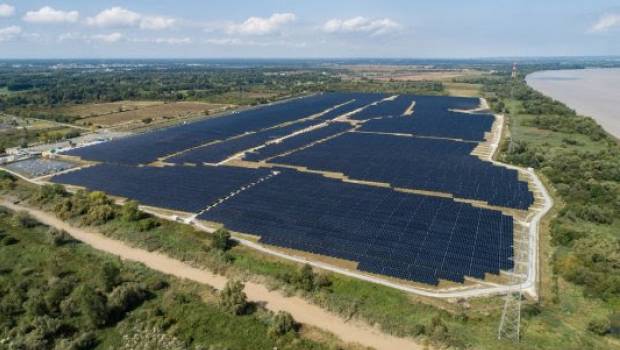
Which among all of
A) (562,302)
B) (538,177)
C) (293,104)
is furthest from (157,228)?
(293,104)

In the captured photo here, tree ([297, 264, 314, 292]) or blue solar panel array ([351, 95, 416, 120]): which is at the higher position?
blue solar panel array ([351, 95, 416, 120])

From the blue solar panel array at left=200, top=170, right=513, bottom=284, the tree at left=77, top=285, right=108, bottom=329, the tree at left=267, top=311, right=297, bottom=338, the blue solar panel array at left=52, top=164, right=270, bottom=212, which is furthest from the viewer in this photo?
the blue solar panel array at left=52, top=164, right=270, bottom=212

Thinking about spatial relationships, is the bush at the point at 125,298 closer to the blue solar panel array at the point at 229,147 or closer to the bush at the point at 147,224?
the bush at the point at 147,224

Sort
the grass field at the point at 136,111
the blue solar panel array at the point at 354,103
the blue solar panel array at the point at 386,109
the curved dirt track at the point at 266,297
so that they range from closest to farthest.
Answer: the curved dirt track at the point at 266,297 < the grass field at the point at 136,111 < the blue solar panel array at the point at 386,109 < the blue solar panel array at the point at 354,103

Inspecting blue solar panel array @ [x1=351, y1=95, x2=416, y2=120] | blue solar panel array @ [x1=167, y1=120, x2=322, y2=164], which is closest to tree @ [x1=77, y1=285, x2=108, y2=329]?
blue solar panel array @ [x1=167, y1=120, x2=322, y2=164]

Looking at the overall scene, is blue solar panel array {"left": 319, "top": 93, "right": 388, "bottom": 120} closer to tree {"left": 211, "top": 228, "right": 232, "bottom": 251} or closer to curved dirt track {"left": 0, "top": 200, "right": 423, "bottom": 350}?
tree {"left": 211, "top": 228, "right": 232, "bottom": 251}

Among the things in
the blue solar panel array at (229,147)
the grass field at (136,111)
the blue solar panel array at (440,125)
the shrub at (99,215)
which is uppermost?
the grass field at (136,111)

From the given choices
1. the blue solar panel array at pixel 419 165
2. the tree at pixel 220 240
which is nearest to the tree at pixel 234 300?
the tree at pixel 220 240

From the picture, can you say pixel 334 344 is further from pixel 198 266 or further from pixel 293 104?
pixel 293 104
